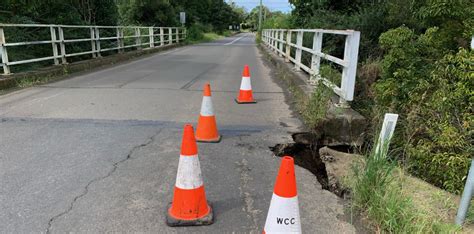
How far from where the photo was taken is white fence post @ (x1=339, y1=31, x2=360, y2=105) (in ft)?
15.4

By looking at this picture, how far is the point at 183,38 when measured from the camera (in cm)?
3200

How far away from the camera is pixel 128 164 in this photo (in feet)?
12.7

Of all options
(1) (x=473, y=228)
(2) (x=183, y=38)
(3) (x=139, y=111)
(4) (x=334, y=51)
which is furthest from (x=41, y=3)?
(2) (x=183, y=38)

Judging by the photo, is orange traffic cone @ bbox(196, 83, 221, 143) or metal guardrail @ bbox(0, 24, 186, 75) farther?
metal guardrail @ bbox(0, 24, 186, 75)

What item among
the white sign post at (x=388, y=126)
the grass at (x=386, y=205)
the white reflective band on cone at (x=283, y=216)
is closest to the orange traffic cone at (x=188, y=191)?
the white reflective band on cone at (x=283, y=216)

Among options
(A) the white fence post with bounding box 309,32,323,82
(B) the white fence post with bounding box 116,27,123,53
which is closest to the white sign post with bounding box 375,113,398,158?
(A) the white fence post with bounding box 309,32,323,82

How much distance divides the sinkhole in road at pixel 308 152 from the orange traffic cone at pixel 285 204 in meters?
1.31

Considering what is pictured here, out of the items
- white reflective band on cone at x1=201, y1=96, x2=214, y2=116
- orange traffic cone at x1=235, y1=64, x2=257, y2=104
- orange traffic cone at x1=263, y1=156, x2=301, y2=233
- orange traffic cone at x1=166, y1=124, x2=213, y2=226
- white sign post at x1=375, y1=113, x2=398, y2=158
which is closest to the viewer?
orange traffic cone at x1=263, y1=156, x2=301, y2=233

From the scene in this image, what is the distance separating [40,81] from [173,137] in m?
5.86

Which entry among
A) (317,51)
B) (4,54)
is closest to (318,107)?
(317,51)

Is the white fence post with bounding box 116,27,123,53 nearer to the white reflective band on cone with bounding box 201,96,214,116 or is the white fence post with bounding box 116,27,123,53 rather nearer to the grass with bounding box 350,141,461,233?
the white reflective band on cone with bounding box 201,96,214,116

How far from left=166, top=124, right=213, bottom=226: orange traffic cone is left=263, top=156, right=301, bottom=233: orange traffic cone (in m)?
0.62

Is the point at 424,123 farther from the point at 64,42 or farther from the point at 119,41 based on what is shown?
the point at 119,41

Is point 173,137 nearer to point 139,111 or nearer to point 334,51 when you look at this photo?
point 139,111
